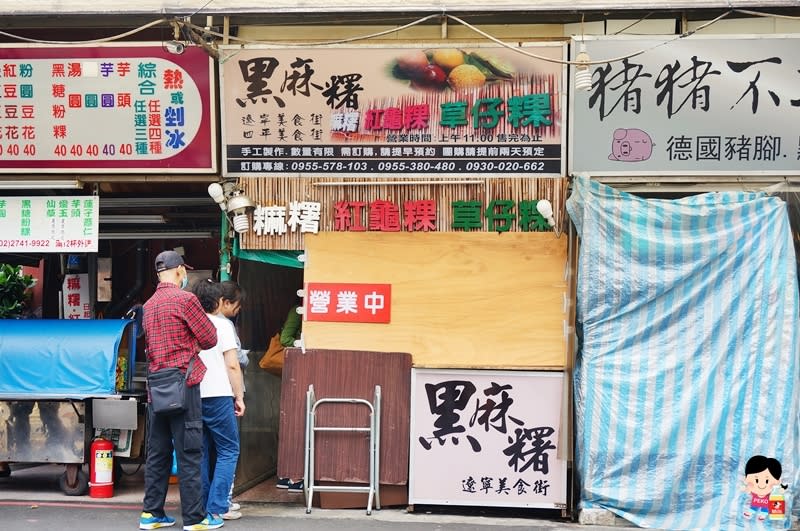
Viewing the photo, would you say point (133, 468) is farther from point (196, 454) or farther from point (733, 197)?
point (733, 197)

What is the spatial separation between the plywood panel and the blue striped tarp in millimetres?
450

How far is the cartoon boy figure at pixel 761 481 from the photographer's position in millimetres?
7633

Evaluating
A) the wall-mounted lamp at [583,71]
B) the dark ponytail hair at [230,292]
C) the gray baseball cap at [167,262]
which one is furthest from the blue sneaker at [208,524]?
the wall-mounted lamp at [583,71]

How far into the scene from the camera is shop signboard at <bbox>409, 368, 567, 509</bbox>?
8195 millimetres

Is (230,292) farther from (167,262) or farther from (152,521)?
(152,521)

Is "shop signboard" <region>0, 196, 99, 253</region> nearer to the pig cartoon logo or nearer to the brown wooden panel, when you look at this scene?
the brown wooden panel

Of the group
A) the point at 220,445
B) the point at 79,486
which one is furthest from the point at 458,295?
the point at 79,486

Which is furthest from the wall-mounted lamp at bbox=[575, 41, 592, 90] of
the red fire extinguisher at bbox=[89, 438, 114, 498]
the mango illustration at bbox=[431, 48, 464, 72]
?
the red fire extinguisher at bbox=[89, 438, 114, 498]

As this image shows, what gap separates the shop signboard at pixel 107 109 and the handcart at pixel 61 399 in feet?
5.36

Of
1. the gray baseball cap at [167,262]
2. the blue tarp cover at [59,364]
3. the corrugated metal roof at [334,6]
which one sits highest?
the corrugated metal roof at [334,6]

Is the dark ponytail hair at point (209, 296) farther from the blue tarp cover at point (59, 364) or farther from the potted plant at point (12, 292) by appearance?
the potted plant at point (12, 292)

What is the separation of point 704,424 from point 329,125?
3990 mm

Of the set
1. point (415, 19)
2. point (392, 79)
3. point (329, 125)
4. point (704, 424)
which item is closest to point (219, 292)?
point (329, 125)

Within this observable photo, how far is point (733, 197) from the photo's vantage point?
7.92 meters
